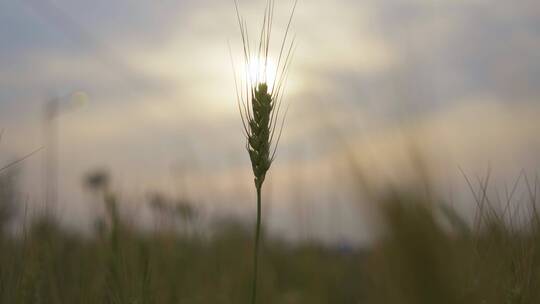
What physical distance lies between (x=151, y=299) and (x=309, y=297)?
1.89 ft

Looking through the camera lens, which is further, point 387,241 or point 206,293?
point 206,293

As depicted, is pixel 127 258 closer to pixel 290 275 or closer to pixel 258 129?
pixel 258 129

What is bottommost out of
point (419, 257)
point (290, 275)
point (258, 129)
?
point (290, 275)

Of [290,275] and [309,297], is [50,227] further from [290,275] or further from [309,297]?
[290,275]

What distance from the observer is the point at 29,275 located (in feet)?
9.45

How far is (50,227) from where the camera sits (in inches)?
131

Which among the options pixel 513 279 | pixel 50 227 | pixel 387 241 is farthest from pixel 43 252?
pixel 387 241

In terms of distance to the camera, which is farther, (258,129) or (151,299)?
(151,299)

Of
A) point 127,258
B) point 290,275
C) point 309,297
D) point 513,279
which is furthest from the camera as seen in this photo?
point 290,275

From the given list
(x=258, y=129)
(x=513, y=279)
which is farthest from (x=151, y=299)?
(x=513, y=279)

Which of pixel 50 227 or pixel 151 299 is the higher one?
pixel 50 227

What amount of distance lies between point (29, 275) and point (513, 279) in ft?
6.11

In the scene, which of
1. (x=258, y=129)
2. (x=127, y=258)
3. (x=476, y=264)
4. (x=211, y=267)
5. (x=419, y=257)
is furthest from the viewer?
(x=211, y=267)

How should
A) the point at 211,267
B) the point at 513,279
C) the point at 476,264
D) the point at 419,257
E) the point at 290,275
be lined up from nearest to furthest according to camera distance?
the point at 419,257 < the point at 476,264 < the point at 513,279 < the point at 211,267 < the point at 290,275
